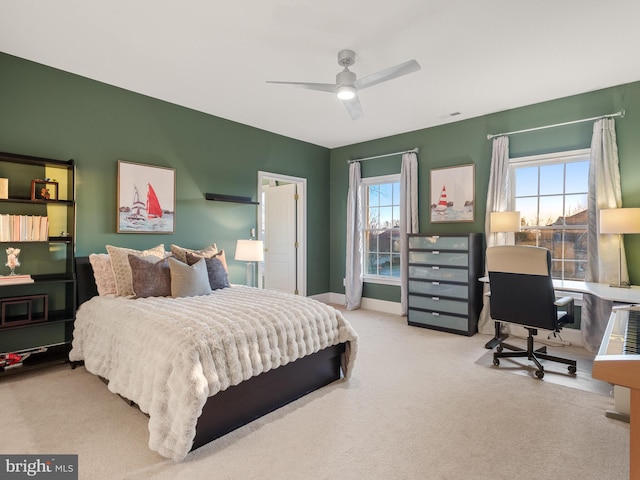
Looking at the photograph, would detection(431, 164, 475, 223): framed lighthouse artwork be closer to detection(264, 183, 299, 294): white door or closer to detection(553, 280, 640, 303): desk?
detection(553, 280, 640, 303): desk

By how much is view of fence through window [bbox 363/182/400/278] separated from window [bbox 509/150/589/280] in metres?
1.75

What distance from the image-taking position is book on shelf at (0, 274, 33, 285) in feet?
9.47

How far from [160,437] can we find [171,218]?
9.12 feet

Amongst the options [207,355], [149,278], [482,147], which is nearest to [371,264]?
[482,147]

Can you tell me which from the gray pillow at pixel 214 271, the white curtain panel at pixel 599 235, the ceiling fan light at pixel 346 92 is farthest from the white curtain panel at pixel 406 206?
the gray pillow at pixel 214 271

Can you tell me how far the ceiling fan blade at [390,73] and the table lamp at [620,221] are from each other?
2393mm

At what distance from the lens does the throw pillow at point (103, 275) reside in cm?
330

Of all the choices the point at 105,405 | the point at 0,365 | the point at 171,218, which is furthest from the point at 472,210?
the point at 0,365

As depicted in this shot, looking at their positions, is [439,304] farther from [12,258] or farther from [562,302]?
[12,258]

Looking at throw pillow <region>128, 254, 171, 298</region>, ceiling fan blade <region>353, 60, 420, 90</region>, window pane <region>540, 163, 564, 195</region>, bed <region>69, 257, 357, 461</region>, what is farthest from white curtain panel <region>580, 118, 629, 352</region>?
throw pillow <region>128, 254, 171, 298</region>

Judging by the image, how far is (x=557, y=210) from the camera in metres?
4.24

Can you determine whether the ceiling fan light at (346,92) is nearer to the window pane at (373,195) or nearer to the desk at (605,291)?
the desk at (605,291)

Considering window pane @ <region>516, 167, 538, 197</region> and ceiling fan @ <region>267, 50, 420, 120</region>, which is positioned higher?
ceiling fan @ <region>267, 50, 420, 120</region>

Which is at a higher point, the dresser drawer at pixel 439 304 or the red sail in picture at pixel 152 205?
the red sail in picture at pixel 152 205
